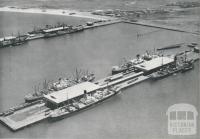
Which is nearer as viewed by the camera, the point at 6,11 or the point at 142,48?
the point at 142,48

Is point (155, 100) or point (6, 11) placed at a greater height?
point (6, 11)

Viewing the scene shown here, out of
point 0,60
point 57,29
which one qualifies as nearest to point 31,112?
point 0,60

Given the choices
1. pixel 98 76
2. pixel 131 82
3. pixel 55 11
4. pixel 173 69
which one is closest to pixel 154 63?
pixel 173 69

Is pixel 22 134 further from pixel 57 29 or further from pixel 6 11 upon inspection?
pixel 6 11

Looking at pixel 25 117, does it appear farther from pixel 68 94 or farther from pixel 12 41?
pixel 12 41

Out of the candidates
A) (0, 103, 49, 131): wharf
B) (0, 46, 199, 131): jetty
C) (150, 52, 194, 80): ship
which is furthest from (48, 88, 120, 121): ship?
(150, 52, 194, 80): ship

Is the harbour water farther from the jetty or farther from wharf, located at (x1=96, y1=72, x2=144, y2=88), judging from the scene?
wharf, located at (x1=96, y1=72, x2=144, y2=88)

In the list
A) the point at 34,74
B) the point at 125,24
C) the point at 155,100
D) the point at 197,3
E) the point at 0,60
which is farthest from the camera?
the point at 197,3

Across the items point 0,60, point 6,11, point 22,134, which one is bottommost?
point 22,134
